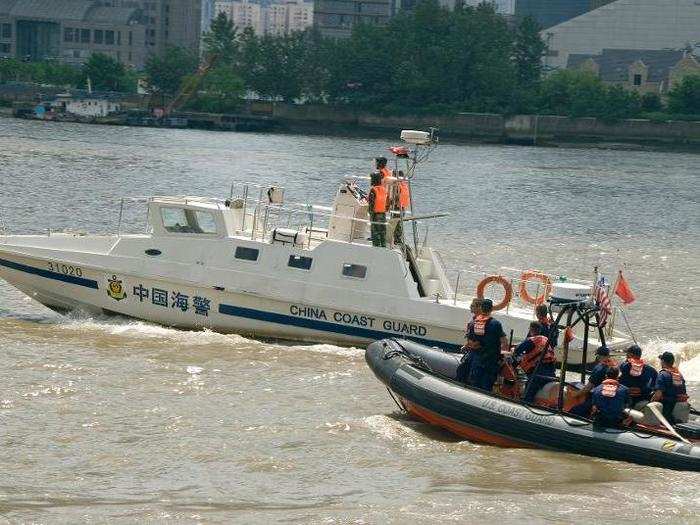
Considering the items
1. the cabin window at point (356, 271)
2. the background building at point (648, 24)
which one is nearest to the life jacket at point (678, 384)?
the cabin window at point (356, 271)

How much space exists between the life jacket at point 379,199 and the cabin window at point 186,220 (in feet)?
9.82

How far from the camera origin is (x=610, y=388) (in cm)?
1928

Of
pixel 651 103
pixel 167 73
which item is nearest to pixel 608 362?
pixel 651 103

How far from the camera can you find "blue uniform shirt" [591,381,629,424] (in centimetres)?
1930

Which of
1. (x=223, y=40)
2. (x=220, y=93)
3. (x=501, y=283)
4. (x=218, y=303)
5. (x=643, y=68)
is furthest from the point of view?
(x=223, y=40)

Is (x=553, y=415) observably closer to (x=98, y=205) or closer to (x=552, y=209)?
(x=98, y=205)

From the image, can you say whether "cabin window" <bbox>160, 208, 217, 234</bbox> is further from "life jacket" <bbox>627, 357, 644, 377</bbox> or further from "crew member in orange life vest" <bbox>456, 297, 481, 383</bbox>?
"life jacket" <bbox>627, 357, 644, 377</bbox>

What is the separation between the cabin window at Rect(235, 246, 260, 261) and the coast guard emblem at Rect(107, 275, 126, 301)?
231 centimetres

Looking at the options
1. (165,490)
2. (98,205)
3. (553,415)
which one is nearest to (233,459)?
(165,490)

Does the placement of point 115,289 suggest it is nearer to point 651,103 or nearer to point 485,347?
point 485,347

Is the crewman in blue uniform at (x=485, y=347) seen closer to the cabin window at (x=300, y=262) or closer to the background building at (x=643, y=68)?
the cabin window at (x=300, y=262)

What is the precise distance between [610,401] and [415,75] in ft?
431

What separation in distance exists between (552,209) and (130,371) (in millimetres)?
40692

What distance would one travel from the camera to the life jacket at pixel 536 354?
20.6 metres
